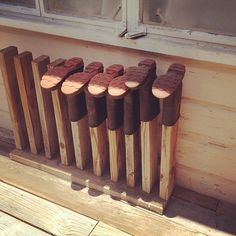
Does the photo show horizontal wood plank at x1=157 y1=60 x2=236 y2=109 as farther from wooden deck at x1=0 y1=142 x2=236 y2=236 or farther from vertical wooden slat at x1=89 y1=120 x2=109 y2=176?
wooden deck at x1=0 y1=142 x2=236 y2=236

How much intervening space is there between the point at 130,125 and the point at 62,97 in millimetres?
329

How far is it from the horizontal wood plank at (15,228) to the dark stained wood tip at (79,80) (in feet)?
1.89


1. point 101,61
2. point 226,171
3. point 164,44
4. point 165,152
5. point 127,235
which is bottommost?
point 127,235

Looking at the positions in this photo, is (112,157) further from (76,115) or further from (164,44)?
(164,44)

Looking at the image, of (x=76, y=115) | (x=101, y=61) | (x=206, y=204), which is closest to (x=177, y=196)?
(x=206, y=204)

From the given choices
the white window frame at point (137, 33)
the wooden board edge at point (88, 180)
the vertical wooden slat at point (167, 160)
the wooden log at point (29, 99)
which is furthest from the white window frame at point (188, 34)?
the wooden board edge at point (88, 180)

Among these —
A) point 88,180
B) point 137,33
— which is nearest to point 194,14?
point 137,33

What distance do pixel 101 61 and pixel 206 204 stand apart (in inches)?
29.3

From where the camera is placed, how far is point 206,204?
59.0 inches

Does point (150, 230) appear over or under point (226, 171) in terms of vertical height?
under

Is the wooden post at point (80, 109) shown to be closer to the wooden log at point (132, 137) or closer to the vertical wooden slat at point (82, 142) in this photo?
the vertical wooden slat at point (82, 142)

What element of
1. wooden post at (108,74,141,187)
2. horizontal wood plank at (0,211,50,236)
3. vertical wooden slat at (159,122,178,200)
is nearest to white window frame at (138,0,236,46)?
wooden post at (108,74,141,187)

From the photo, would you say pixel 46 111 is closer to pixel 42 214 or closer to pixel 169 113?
pixel 42 214

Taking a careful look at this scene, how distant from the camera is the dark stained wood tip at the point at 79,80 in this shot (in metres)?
1.25
